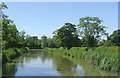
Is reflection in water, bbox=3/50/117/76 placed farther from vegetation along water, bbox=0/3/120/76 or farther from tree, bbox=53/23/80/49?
tree, bbox=53/23/80/49

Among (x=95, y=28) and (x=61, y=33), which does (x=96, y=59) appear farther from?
(x=61, y=33)

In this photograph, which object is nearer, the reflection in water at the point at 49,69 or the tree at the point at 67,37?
the reflection in water at the point at 49,69

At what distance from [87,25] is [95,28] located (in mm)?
1929

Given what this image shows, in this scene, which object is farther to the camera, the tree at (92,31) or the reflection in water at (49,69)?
the tree at (92,31)

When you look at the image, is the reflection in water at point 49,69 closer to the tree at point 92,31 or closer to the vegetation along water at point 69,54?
the vegetation along water at point 69,54

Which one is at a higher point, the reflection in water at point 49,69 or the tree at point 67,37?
the tree at point 67,37

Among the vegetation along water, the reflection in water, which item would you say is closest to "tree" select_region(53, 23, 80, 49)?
the vegetation along water

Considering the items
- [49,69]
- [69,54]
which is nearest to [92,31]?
[69,54]

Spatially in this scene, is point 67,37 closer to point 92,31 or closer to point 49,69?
point 92,31

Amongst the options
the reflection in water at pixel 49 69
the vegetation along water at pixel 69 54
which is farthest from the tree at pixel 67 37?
the reflection in water at pixel 49 69

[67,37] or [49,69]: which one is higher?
[67,37]

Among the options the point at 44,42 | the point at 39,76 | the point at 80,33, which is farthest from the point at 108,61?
the point at 44,42

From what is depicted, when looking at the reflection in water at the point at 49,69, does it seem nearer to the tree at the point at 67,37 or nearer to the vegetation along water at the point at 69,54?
the vegetation along water at the point at 69,54

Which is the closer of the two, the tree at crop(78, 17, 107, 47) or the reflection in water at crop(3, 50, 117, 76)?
the reflection in water at crop(3, 50, 117, 76)
